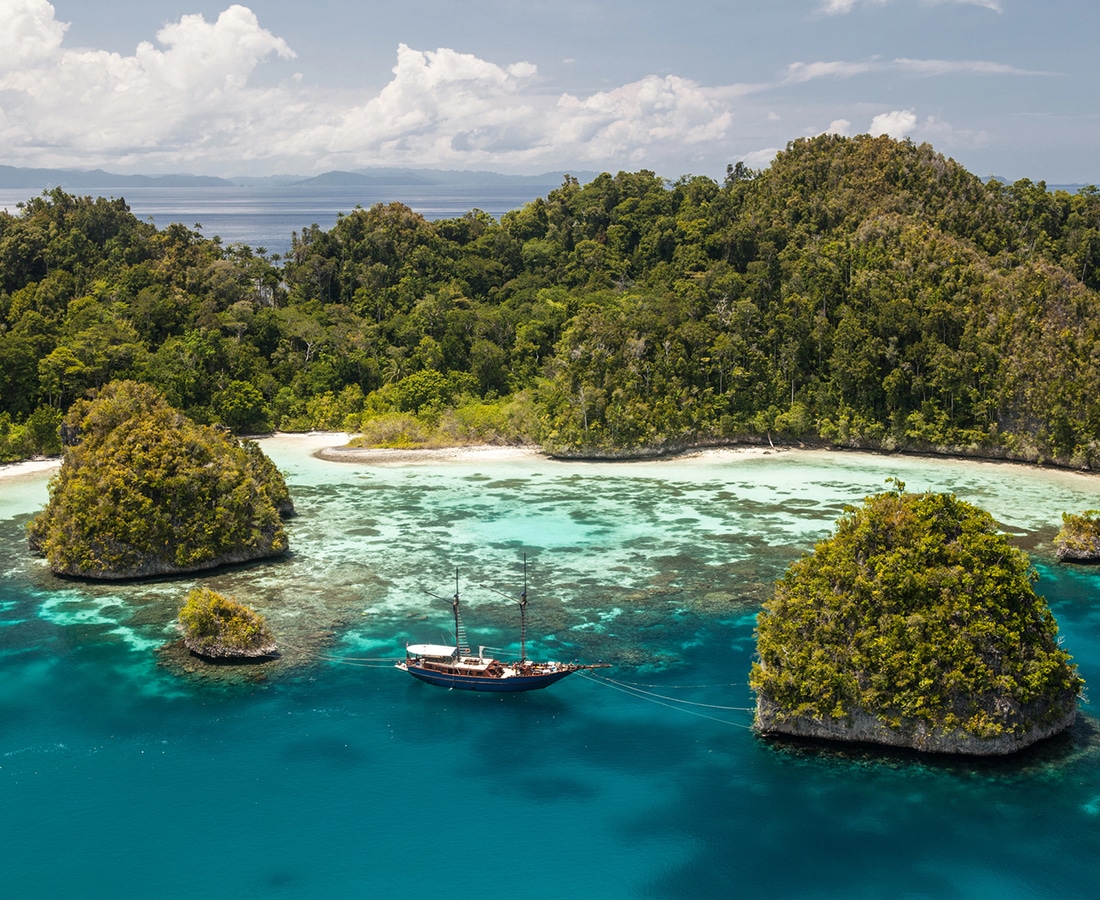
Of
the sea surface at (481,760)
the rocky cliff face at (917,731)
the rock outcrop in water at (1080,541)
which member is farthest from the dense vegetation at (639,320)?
the rocky cliff face at (917,731)

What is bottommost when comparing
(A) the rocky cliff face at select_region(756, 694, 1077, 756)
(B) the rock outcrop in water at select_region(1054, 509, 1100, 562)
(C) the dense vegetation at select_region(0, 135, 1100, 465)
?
(A) the rocky cliff face at select_region(756, 694, 1077, 756)

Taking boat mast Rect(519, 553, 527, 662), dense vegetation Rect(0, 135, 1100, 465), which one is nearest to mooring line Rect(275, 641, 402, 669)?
boat mast Rect(519, 553, 527, 662)

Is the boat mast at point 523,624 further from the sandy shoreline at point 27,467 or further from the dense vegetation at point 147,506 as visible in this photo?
the sandy shoreline at point 27,467

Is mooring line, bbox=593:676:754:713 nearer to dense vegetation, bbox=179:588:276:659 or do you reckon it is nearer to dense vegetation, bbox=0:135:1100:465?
dense vegetation, bbox=179:588:276:659

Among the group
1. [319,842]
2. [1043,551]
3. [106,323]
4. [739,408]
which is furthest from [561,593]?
[106,323]

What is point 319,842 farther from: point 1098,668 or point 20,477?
point 20,477

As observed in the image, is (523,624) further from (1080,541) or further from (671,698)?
(1080,541)

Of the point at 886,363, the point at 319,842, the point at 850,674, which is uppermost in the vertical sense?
the point at 886,363
